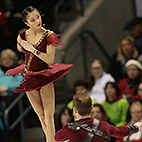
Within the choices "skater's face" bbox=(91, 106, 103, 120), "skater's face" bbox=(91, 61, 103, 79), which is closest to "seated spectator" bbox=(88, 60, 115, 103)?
"skater's face" bbox=(91, 61, 103, 79)

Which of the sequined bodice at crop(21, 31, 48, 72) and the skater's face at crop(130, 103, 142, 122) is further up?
the sequined bodice at crop(21, 31, 48, 72)

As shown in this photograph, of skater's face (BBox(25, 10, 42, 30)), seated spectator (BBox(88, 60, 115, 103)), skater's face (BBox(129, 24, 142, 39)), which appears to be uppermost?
skater's face (BBox(129, 24, 142, 39))

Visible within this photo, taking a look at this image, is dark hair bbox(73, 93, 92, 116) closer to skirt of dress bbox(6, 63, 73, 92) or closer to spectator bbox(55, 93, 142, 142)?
spectator bbox(55, 93, 142, 142)

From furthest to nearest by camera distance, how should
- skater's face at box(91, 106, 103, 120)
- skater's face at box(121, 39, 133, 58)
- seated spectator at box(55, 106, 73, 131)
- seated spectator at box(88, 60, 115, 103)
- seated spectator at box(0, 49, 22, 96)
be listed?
skater's face at box(121, 39, 133, 58), seated spectator at box(88, 60, 115, 103), seated spectator at box(0, 49, 22, 96), seated spectator at box(55, 106, 73, 131), skater's face at box(91, 106, 103, 120)

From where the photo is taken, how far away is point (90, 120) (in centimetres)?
241

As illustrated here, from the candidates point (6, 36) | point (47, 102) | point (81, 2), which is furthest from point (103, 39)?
point (47, 102)

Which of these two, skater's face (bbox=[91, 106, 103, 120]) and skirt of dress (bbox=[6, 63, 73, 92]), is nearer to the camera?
skirt of dress (bbox=[6, 63, 73, 92])

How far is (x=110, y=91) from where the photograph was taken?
464 centimetres

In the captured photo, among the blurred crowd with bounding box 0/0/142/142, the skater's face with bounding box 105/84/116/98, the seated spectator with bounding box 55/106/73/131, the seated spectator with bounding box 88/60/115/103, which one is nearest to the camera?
the seated spectator with bounding box 55/106/73/131

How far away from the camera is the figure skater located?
2.58 metres

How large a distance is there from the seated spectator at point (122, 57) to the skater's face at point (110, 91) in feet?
2.40

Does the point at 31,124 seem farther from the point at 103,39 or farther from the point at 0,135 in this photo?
the point at 103,39

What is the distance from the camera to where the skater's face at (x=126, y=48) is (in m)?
5.22

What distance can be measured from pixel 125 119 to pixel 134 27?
1645mm
